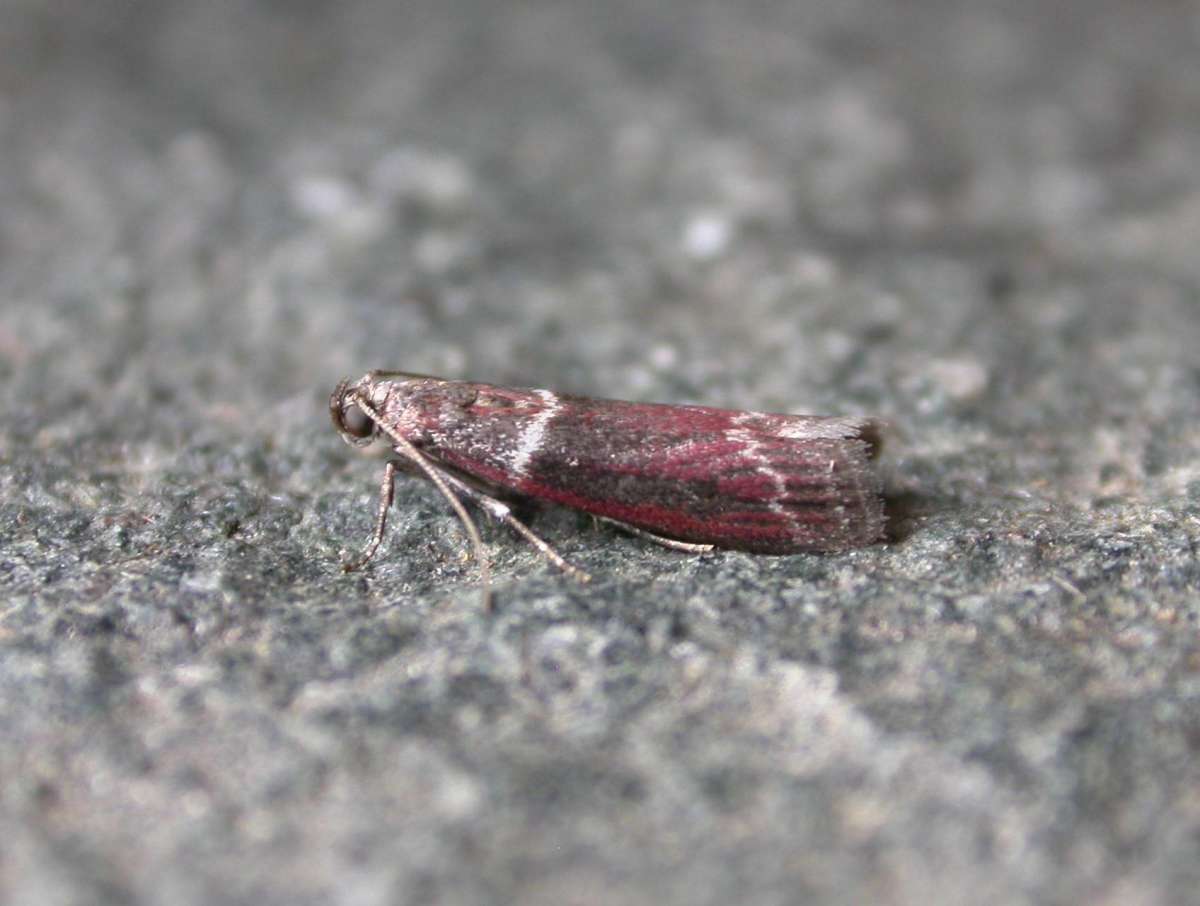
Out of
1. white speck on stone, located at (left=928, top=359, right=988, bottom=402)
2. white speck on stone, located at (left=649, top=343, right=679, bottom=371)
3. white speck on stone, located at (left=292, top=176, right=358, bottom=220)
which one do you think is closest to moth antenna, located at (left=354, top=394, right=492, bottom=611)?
white speck on stone, located at (left=649, top=343, right=679, bottom=371)

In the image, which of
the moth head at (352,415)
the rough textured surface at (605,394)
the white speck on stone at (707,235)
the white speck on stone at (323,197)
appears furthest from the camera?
the white speck on stone at (323,197)

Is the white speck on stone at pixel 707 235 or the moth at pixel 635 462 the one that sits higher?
the white speck on stone at pixel 707 235

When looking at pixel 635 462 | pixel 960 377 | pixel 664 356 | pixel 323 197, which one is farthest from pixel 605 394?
pixel 323 197

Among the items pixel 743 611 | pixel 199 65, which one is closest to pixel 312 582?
pixel 743 611

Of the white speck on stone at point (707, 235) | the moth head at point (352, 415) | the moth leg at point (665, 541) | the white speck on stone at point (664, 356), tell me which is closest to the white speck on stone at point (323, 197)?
the white speck on stone at point (707, 235)

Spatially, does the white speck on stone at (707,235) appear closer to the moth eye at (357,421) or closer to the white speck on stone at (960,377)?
the white speck on stone at (960,377)

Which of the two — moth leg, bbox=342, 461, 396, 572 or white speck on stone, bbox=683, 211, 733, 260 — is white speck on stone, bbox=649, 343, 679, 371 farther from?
moth leg, bbox=342, 461, 396, 572

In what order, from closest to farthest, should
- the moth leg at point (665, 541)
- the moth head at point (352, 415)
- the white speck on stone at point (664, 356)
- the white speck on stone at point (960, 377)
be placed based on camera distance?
the moth leg at point (665, 541)
the moth head at point (352, 415)
the white speck on stone at point (960, 377)
the white speck on stone at point (664, 356)

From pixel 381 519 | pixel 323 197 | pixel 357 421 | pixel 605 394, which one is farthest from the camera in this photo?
pixel 323 197

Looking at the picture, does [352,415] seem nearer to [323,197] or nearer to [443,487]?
[443,487]
